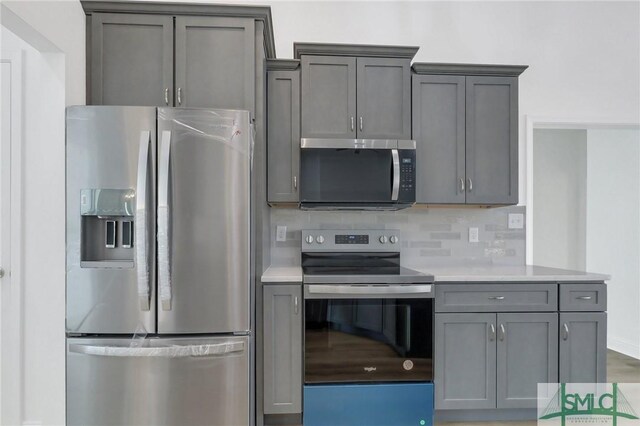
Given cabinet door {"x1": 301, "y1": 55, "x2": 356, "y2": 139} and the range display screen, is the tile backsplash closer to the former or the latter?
the range display screen

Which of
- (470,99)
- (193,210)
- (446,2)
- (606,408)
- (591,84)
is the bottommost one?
(606,408)

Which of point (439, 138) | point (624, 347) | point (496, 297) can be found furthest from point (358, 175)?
point (624, 347)

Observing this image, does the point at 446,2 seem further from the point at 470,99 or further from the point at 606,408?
the point at 606,408

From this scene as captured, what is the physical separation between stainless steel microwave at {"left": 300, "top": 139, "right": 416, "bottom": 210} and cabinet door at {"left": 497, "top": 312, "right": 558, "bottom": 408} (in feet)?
3.25

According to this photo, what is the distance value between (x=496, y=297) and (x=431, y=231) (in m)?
0.76

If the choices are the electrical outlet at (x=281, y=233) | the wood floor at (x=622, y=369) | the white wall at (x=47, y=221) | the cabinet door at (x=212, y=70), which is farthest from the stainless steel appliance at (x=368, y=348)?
the wood floor at (x=622, y=369)

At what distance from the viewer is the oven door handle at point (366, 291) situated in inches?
81.0

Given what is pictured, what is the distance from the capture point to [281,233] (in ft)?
8.99

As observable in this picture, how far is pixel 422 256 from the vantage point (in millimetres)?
2812

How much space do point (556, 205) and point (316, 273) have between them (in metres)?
3.25

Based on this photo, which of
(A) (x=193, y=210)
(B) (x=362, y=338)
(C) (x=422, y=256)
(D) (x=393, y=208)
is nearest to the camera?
(A) (x=193, y=210)

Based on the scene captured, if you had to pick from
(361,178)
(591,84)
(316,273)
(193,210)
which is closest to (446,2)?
(591,84)

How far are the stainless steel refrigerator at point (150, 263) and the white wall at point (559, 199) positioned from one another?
3641 mm

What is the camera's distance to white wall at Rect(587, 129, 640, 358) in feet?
11.4
